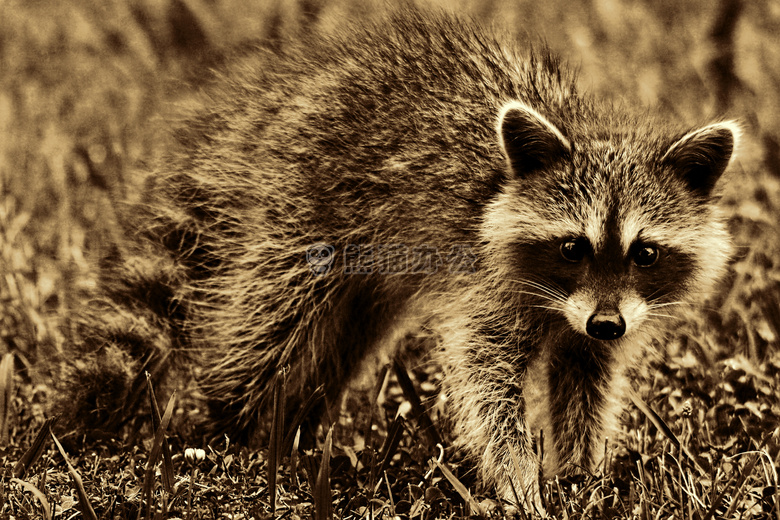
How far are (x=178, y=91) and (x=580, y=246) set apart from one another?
2441 millimetres

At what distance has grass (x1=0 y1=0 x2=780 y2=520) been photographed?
3.00m

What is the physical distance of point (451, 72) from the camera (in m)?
3.84

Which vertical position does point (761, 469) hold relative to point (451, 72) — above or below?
below

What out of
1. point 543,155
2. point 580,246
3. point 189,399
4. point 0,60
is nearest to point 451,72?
point 543,155

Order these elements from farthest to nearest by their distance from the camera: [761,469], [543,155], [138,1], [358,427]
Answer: [138,1] → [358,427] → [543,155] → [761,469]

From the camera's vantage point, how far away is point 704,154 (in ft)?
11.4

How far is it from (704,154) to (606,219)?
1.53 ft

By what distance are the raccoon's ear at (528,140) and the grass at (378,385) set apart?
989 mm

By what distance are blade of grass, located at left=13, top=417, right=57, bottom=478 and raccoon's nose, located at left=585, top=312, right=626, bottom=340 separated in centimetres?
177

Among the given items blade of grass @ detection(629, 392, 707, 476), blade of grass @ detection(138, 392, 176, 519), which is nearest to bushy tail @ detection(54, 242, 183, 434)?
blade of grass @ detection(138, 392, 176, 519)

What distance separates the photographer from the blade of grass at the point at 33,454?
3.02 meters

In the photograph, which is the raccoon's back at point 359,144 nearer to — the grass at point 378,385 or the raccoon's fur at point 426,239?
the raccoon's fur at point 426,239

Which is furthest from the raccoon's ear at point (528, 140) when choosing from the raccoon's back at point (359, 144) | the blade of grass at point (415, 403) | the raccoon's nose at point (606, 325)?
the blade of grass at point (415, 403)

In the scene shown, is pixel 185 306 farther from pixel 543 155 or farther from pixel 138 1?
pixel 138 1
